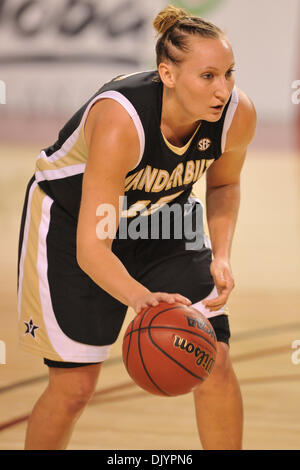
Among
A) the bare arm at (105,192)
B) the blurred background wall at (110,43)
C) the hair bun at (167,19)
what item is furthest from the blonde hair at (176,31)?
the blurred background wall at (110,43)

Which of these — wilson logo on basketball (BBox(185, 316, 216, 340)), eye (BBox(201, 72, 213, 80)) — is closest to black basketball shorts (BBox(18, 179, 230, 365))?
wilson logo on basketball (BBox(185, 316, 216, 340))

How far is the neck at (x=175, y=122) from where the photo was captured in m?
2.58

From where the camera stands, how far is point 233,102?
276cm

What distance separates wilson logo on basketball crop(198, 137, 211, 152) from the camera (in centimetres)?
273

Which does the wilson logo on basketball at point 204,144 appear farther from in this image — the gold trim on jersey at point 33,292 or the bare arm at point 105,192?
the gold trim on jersey at point 33,292

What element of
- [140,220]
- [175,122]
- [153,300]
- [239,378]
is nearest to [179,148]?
[175,122]

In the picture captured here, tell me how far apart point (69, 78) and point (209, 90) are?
35.3ft

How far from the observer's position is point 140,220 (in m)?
2.89

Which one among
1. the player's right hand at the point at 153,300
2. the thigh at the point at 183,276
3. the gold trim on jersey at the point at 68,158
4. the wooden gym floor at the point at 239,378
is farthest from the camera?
the wooden gym floor at the point at 239,378

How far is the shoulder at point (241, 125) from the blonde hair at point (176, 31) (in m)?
0.38
